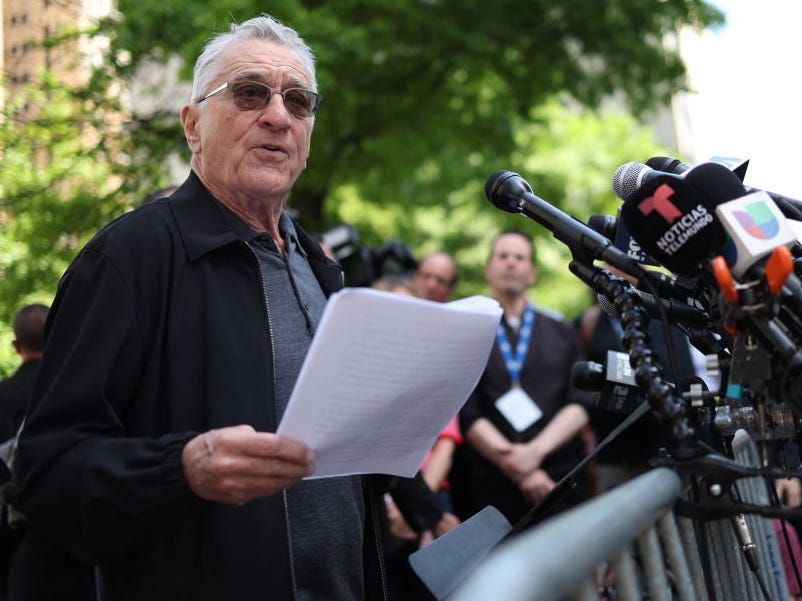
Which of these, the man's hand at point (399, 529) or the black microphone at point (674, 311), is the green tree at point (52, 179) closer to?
the man's hand at point (399, 529)

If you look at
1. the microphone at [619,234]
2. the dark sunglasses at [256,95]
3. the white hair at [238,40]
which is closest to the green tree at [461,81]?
the white hair at [238,40]

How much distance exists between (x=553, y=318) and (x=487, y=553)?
4.24 metres

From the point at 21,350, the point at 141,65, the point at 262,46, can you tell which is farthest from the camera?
the point at 141,65

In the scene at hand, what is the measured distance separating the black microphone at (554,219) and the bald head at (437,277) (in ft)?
16.7

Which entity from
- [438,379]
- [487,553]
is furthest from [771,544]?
[438,379]

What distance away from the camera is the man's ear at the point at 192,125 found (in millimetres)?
2853

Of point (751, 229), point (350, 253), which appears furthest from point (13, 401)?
point (350, 253)

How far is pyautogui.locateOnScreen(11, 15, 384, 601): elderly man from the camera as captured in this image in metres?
2.08

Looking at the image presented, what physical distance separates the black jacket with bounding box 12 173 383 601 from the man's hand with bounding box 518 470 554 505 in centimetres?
339

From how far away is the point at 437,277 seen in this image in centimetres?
752

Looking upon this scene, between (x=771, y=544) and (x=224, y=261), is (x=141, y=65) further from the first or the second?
(x=771, y=544)

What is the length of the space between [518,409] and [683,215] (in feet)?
13.1

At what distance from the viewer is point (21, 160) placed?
520cm

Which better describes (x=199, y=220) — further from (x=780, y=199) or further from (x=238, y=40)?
(x=780, y=199)
